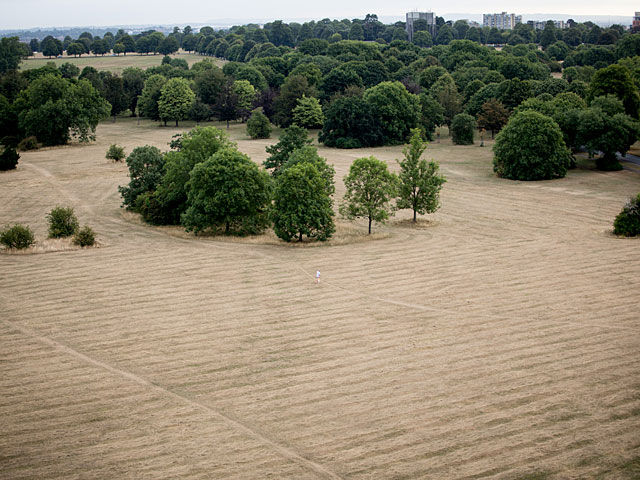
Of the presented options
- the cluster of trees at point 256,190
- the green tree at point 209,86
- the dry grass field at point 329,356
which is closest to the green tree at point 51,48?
the green tree at point 209,86

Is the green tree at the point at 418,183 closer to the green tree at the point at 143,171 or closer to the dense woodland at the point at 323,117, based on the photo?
the dense woodland at the point at 323,117

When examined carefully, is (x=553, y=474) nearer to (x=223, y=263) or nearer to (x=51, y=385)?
(x=51, y=385)

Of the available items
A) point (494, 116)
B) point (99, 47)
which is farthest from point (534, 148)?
point (99, 47)

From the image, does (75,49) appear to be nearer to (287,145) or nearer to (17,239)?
(287,145)

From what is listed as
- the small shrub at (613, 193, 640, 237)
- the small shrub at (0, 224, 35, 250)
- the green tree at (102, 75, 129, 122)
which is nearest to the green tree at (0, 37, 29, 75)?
the green tree at (102, 75, 129, 122)

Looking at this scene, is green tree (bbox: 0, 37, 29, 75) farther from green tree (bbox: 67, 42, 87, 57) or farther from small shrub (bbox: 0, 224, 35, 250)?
small shrub (bbox: 0, 224, 35, 250)
